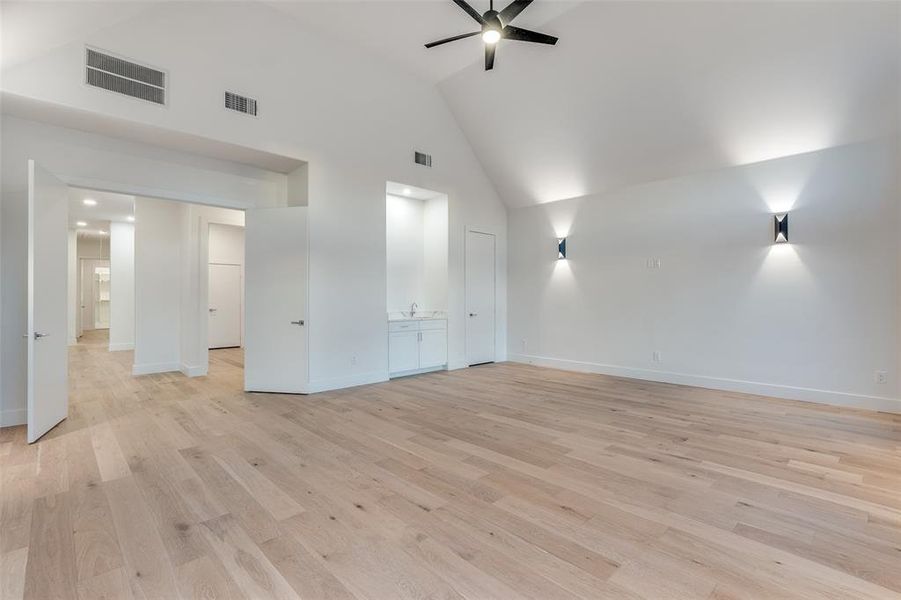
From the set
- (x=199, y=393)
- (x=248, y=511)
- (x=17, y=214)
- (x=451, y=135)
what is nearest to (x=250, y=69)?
(x=17, y=214)

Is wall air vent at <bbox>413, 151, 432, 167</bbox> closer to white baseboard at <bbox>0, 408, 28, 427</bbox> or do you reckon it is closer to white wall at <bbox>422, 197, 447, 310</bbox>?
white wall at <bbox>422, 197, 447, 310</bbox>

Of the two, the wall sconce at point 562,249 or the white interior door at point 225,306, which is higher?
the wall sconce at point 562,249

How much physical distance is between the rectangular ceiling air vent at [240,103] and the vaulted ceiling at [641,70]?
944mm

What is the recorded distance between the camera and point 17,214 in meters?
3.79

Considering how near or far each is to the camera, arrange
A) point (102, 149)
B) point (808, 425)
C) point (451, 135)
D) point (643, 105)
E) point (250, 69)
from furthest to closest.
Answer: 1. point (451, 135)
2. point (643, 105)
3. point (250, 69)
4. point (102, 149)
5. point (808, 425)

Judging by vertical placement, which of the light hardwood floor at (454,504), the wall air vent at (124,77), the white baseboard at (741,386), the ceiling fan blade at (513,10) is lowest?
the light hardwood floor at (454,504)

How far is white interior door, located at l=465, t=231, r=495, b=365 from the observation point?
276 inches

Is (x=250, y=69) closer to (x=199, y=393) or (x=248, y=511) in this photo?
(x=199, y=393)

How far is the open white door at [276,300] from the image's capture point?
16.6 feet

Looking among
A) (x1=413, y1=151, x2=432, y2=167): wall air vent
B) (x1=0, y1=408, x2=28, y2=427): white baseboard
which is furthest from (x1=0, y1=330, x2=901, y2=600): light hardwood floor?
(x1=413, y1=151, x2=432, y2=167): wall air vent

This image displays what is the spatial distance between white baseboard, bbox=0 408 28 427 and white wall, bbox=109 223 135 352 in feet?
20.0

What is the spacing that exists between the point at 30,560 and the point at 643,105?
21.0 feet

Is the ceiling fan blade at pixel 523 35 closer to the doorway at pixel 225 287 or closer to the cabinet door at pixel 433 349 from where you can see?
the cabinet door at pixel 433 349

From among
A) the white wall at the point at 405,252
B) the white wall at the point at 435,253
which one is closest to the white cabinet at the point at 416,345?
the white wall at the point at 435,253
